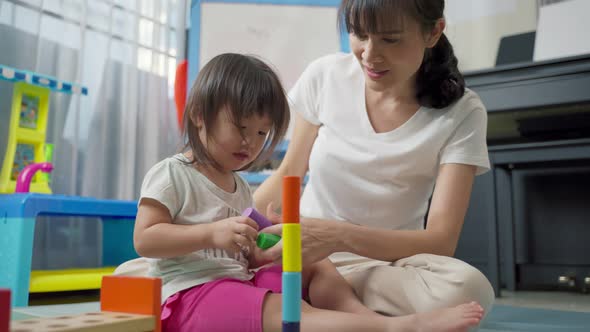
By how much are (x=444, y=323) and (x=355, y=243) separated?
0.19 meters

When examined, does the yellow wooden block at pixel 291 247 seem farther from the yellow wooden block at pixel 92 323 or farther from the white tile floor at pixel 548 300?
the white tile floor at pixel 548 300

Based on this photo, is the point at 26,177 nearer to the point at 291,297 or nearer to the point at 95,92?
the point at 95,92

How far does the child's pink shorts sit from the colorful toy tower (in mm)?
270

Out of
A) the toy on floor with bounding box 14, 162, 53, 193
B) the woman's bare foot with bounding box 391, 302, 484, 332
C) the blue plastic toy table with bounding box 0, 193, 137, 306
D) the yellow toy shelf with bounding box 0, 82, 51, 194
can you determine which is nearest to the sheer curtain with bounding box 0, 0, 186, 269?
the yellow toy shelf with bounding box 0, 82, 51, 194

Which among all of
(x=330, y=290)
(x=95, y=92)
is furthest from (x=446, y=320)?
(x=95, y=92)

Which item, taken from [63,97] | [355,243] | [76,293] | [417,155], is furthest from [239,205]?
[63,97]

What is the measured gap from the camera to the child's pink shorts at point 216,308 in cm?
80

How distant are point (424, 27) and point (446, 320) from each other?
0.52 meters

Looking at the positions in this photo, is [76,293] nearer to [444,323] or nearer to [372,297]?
[372,297]

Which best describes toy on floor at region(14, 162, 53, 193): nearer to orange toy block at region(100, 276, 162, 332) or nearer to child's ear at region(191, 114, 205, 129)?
child's ear at region(191, 114, 205, 129)

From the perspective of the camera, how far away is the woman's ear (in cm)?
101

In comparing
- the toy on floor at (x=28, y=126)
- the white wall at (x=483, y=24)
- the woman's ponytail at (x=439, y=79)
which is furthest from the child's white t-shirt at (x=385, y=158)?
the white wall at (x=483, y=24)

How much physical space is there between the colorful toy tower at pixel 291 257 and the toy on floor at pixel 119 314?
159mm

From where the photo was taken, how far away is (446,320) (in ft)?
2.52
